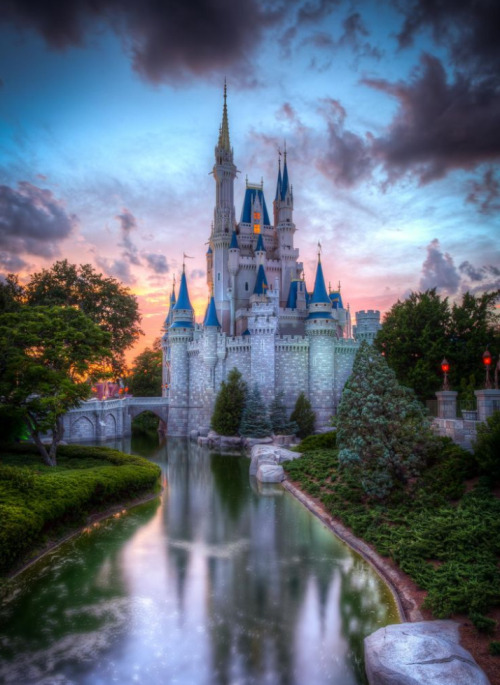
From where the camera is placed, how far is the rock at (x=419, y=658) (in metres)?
5.99

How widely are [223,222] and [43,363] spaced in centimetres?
2873

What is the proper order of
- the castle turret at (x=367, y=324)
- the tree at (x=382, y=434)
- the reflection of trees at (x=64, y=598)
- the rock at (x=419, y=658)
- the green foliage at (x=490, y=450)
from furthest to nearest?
the castle turret at (x=367, y=324) → the tree at (x=382, y=434) → the green foliage at (x=490, y=450) → the reflection of trees at (x=64, y=598) → the rock at (x=419, y=658)

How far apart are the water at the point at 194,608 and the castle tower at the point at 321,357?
2102 centimetres

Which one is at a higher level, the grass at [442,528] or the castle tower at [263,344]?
the castle tower at [263,344]

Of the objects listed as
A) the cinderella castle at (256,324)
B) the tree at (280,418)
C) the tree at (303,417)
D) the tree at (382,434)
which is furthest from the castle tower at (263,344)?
the tree at (382,434)

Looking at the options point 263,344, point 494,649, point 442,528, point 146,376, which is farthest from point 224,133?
point 494,649

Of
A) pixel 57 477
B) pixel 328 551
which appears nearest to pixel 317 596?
pixel 328 551

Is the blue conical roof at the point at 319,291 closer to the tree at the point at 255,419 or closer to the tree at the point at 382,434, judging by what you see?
the tree at the point at 255,419

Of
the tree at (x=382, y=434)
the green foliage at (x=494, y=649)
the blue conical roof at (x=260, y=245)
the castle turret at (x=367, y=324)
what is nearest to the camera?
the green foliage at (x=494, y=649)

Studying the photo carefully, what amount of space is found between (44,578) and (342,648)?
616cm

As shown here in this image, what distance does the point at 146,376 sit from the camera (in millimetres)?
52031

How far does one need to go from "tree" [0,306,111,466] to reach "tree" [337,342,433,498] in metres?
9.27

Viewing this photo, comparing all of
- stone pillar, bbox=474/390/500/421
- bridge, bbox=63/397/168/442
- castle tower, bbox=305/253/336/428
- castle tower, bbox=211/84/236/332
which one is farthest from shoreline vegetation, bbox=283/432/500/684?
castle tower, bbox=211/84/236/332

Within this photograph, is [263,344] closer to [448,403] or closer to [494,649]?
[448,403]
